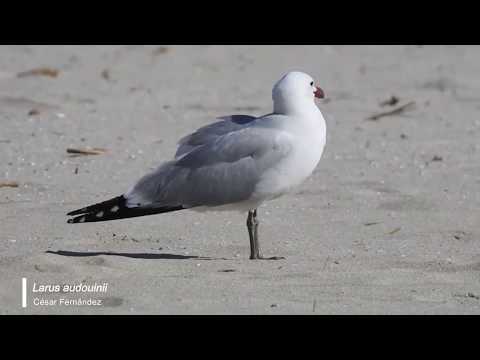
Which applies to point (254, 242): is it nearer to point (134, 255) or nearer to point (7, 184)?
point (134, 255)

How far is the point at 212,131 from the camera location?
6.20 metres

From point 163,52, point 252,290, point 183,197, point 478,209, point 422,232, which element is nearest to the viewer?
point 252,290

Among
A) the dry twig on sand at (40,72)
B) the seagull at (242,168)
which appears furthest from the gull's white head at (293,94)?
the dry twig on sand at (40,72)

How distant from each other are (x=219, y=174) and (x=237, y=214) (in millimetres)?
1155

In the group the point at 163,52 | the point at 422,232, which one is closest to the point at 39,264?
the point at 422,232

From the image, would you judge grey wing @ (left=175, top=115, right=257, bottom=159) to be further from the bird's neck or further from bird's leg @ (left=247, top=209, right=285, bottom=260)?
bird's leg @ (left=247, top=209, right=285, bottom=260)

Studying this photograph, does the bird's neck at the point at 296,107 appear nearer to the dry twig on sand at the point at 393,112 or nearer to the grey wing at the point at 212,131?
the grey wing at the point at 212,131

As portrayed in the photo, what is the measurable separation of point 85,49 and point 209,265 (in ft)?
32.1

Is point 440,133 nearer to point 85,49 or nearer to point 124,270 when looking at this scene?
point 124,270

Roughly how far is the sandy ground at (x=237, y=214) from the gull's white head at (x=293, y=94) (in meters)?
0.83

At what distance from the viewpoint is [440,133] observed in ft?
32.0

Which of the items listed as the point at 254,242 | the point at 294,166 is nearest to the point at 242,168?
the point at 294,166

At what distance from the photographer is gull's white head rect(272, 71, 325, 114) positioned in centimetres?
609

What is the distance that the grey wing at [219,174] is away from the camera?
236 inches
